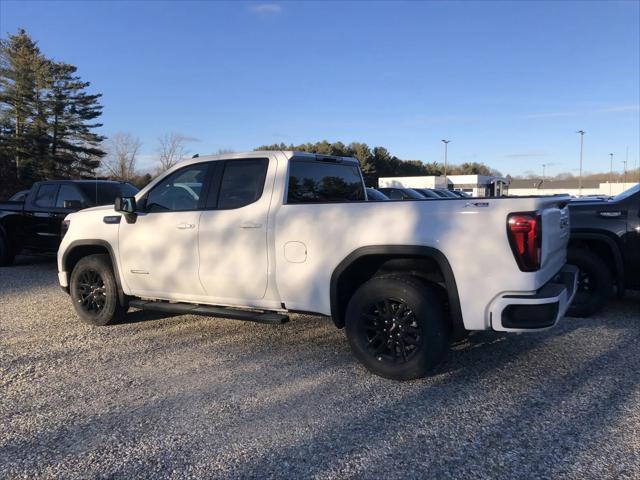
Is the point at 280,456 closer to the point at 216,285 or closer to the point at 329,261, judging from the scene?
the point at 329,261

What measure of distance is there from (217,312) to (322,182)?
1679mm

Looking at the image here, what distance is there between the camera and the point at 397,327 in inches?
167

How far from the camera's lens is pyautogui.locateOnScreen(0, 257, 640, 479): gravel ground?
3.06 m

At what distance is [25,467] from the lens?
3.05 meters

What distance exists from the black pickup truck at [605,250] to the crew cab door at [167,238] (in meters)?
4.56

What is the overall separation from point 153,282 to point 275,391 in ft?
7.01

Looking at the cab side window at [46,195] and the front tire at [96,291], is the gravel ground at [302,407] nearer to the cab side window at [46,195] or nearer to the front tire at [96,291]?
the front tire at [96,291]

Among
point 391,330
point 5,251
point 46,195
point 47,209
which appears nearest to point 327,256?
point 391,330

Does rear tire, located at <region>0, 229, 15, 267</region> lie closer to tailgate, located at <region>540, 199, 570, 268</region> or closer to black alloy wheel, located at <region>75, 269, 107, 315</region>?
black alloy wheel, located at <region>75, 269, 107, 315</region>

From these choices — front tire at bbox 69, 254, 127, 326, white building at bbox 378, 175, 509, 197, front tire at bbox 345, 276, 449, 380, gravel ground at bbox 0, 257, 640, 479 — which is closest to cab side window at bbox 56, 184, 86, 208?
front tire at bbox 69, 254, 127, 326

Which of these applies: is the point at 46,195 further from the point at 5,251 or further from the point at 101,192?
the point at 5,251

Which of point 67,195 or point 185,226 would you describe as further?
point 67,195

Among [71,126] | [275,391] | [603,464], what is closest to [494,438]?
[603,464]

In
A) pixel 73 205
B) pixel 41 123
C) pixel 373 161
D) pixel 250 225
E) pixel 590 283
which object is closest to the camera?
pixel 250 225
